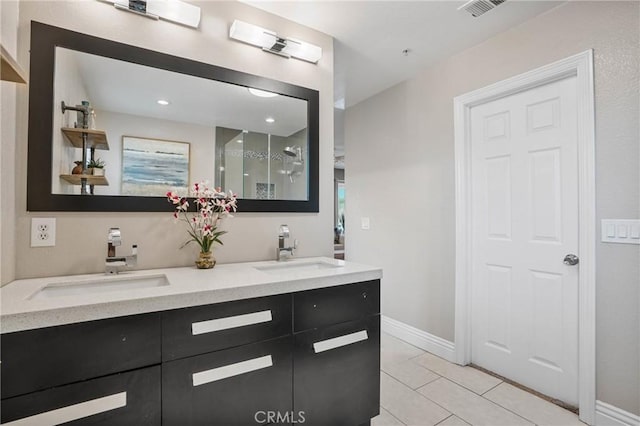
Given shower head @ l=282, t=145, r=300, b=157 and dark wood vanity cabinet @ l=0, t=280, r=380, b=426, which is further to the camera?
shower head @ l=282, t=145, r=300, b=157

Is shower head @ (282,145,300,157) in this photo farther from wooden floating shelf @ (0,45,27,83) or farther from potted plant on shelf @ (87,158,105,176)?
wooden floating shelf @ (0,45,27,83)

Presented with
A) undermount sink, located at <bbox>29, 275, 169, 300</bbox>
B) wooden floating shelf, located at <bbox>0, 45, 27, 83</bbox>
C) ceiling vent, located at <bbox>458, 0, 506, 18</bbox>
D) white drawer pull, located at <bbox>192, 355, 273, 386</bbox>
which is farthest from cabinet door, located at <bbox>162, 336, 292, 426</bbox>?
ceiling vent, located at <bbox>458, 0, 506, 18</bbox>

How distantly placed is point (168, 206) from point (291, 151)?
85 centimetres

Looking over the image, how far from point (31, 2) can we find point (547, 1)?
282 cm

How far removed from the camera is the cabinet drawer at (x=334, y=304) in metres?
1.42

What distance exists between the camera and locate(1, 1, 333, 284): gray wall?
1334 millimetres

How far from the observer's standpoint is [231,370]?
121 centimetres

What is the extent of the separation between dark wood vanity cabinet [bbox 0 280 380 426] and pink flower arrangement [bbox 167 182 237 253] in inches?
21.9

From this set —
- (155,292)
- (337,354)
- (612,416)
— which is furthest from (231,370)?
(612,416)

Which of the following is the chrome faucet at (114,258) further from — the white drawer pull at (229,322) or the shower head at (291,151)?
the shower head at (291,151)

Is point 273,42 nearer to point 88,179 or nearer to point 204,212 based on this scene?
point 204,212

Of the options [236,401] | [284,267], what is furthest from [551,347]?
[236,401]

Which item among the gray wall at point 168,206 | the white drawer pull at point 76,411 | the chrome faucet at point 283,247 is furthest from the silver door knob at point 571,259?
the white drawer pull at point 76,411

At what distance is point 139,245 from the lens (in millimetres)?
1584
